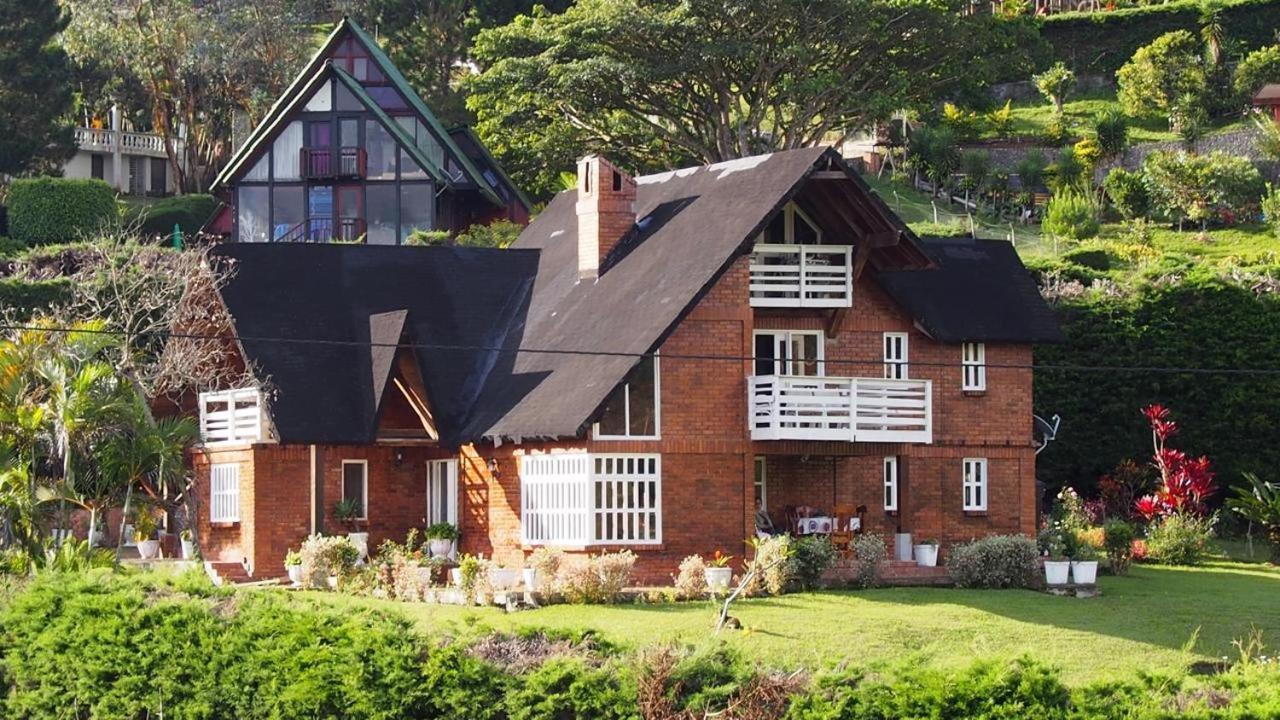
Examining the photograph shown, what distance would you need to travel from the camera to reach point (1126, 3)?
9844 centimetres

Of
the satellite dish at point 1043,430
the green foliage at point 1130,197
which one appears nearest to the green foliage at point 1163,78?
the green foliage at point 1130,197

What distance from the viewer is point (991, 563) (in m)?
36.3

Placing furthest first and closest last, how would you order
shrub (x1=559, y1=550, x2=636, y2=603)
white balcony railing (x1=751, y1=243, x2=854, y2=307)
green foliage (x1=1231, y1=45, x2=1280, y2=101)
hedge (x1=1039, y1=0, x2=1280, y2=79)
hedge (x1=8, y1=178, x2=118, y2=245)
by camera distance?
hedge (x1=1039, y1=0, x2=1280, y2=79), green foliage (x1=1231, y1=45, x2=1280, y2=101), hedge (x1=8, y1=178, x2=118, y2=245), white balcony railing (x1=751, y1=243, x2=854, y2=307), shrub (x1=559, y1=550, x2=636, y2=603)

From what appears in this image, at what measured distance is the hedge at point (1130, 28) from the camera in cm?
9169

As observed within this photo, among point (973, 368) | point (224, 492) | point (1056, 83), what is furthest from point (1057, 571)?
point (1056, 83)

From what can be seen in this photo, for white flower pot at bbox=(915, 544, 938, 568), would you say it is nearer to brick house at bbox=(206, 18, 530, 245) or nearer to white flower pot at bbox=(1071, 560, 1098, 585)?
white flower pot at bbox=(1071, 560, 1098, 585)

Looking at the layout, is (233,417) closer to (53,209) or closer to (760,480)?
(760,480)

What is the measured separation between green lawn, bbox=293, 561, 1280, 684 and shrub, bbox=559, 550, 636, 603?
52 cm

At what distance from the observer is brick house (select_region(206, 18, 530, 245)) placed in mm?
65750

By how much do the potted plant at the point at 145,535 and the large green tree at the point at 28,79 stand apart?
34.0 metres

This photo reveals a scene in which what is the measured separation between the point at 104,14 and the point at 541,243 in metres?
41.1

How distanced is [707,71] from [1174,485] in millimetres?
21552

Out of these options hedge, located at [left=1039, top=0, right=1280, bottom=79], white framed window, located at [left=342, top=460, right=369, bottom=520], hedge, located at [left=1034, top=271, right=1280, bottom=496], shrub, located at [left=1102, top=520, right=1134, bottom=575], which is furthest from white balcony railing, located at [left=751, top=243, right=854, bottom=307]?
hedge, located at [left=1039, top=0, right=1280, bottom=79]

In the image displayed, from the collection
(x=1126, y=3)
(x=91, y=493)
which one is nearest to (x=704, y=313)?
(x=91, y=493)
